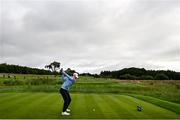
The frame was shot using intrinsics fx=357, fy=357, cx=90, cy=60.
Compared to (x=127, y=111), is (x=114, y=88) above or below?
above

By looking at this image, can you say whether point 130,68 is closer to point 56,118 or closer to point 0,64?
point 0,64

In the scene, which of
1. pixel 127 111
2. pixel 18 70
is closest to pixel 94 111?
pixel 127 111

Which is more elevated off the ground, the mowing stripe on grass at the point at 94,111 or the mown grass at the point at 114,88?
the mown grass at the point at 114,88

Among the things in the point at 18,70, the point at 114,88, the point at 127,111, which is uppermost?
the point at 18,70

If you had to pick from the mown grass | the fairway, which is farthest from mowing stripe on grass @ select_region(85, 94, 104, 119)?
the mown grass

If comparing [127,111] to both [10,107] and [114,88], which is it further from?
[114,88]

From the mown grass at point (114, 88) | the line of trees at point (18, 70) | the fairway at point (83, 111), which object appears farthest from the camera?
the line of trees at point (18, 70)

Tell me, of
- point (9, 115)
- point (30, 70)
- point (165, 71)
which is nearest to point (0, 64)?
point (30, 70)

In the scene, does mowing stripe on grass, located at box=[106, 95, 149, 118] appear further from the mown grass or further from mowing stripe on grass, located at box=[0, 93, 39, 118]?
the mown grass

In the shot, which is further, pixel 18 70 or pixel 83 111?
pixel 18 70

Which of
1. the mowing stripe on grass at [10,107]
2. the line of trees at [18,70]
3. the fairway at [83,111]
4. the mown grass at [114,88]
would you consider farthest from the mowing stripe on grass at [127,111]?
the line of trees at [18,70]

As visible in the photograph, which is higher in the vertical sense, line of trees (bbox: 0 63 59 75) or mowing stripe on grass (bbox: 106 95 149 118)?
line of trees (bbox: 0 63 59 75)

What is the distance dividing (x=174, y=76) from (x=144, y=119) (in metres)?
92.9

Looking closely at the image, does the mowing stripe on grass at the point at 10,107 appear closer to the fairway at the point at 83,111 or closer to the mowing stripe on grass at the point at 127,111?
the fairway at the point at 83,111
